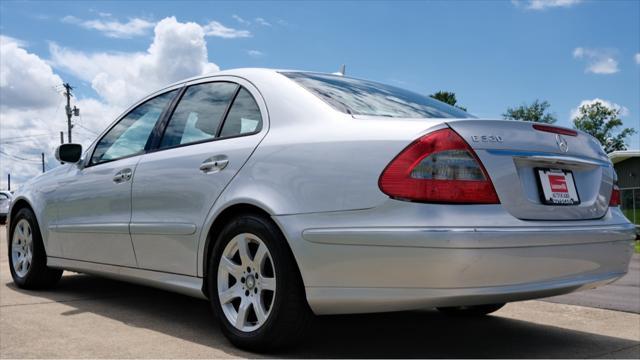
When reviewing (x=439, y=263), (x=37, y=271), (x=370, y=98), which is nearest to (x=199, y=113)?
(x=370, y=98)

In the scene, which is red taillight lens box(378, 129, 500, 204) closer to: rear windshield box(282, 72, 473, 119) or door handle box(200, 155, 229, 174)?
rear windshield box(282, 72, 473, 119)

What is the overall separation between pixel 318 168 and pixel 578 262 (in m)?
1.28

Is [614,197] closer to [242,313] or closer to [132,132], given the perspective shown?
[242,313]

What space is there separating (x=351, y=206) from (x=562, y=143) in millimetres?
1115

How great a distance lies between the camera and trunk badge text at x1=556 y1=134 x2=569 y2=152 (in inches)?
129

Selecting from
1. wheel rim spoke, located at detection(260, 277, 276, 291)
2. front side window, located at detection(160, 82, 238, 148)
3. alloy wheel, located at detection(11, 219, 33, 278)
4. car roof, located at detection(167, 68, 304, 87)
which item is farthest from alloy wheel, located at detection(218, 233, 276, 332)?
alloy wheel, located at detection(11, 219, 33, 278)

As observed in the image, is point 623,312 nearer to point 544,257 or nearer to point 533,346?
point 533,346

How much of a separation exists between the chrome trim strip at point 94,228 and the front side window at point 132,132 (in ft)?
1.59

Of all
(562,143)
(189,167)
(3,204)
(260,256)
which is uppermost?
(562,143)

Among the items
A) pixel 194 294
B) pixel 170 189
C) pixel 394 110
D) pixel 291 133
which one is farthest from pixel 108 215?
pixel 394 110

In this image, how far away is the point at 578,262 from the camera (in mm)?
3125

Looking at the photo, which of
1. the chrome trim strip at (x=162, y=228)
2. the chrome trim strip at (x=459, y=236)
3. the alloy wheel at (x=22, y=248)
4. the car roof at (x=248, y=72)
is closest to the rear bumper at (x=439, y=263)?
the chrome trim strip at (x=459, y=236)

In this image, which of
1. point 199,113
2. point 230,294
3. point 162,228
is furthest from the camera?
point 199,113

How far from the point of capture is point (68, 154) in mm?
5246
